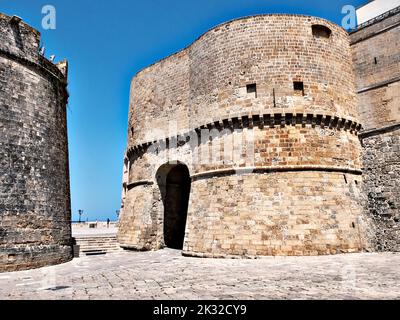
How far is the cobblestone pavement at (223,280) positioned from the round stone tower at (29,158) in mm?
882

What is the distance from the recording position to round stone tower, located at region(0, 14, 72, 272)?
31.8 ft

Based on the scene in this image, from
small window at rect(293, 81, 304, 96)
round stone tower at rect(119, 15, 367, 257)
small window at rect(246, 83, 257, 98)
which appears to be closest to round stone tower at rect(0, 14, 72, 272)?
round stone tower at rect(119, 15, 367, 257)

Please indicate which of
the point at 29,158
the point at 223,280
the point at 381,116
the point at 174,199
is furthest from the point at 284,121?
the point at 29,158

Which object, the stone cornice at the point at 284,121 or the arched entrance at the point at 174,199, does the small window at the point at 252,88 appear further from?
the arched entrance at the point at 174,199

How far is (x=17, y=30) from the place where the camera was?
10.7 m

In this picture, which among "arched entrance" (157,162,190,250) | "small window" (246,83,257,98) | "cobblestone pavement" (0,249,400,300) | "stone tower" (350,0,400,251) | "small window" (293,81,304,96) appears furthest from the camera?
"arched entrance" (157,162,190,250)

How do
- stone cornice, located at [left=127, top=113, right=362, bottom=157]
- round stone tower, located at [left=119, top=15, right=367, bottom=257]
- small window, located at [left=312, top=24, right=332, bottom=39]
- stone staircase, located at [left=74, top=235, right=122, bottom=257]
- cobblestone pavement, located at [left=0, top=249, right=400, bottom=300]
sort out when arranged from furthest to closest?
stone staircase, located at [left=74, top=235, right=122, bottom=257]
small window, located at [left=312, top=24, right=332, bottom=39]
stone cornice, located at [left=127, top=113, right=362, bottom=157]
round stone tower, located at [left=119, top=15, right=367, bottom=257]
cobblestone pavement, located at [left=0, top=249, right=400, bottom=300]

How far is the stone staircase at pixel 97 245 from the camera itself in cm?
1495

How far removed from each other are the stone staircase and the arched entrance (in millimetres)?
2645

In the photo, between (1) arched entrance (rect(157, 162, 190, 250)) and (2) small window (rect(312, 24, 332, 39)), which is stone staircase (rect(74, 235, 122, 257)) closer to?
(1) arched entrance (rect(157, 162, 190, 250))

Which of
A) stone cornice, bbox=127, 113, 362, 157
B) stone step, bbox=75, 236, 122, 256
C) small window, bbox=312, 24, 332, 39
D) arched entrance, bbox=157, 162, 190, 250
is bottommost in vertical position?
stone step, bbox=75, 236, 122, 256

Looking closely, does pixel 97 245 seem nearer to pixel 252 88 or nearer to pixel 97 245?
pixel 97 245

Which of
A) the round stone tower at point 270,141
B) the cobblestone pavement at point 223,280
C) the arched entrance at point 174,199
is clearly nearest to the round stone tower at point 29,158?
the cobblestone pavement at point 223,280
